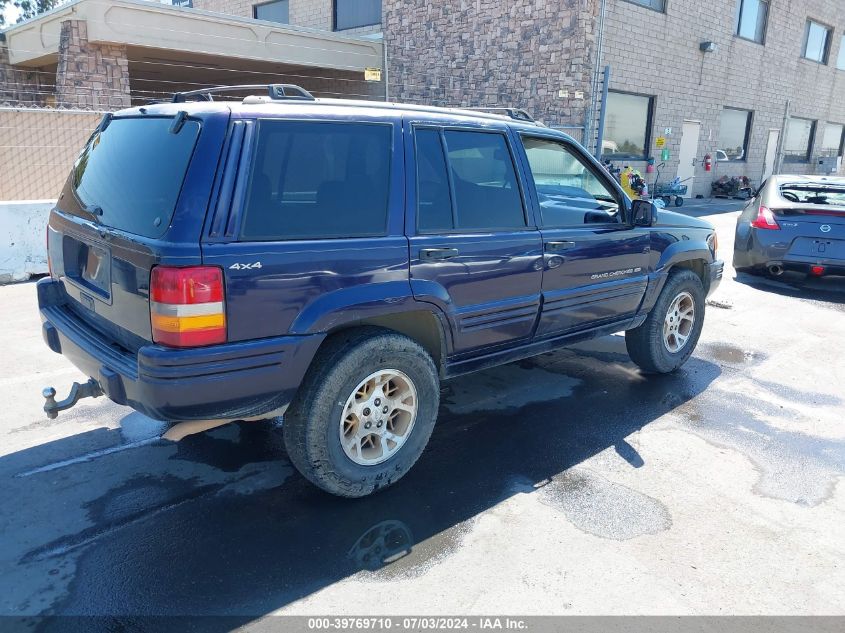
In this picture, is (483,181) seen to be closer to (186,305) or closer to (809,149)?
(186,305)

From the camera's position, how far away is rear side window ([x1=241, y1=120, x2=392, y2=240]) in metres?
2.84

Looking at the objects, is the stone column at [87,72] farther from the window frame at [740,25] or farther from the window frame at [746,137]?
the window frame at [746,137]

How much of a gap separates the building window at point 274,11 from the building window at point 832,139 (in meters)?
23.8

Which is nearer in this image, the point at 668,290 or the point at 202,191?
the point at 202,191

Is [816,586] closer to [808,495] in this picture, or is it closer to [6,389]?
[808,495]

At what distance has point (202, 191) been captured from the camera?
2.68m

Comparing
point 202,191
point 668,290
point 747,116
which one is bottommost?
point 668,290

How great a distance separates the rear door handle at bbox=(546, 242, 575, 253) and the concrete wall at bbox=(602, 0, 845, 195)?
14.2 meters

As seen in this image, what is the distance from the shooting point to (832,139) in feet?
97.6

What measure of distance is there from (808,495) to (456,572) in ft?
6.98

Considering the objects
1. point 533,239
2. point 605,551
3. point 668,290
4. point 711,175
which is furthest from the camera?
point 711,175

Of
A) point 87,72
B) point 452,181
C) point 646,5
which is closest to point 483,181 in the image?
point 452,181

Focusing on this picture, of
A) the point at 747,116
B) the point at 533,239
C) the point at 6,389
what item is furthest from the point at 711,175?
the point at 6,389

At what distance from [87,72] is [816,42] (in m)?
27.2
